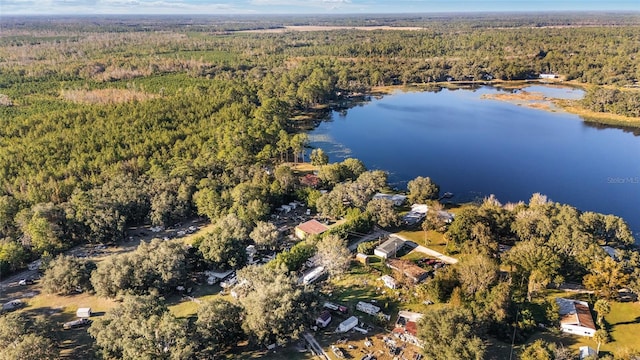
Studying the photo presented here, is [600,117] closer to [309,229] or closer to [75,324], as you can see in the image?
[309,229]

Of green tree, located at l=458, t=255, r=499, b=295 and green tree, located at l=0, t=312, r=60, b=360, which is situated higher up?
green tree, located at l=458, t=255, r=499, b=295

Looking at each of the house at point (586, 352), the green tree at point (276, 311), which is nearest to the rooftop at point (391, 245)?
the green tree at point (276, 311)

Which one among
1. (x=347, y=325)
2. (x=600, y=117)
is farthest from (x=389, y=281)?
(x=600, y=117)

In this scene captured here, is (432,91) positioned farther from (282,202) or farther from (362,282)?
(362,282)

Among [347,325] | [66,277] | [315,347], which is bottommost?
[315,347]

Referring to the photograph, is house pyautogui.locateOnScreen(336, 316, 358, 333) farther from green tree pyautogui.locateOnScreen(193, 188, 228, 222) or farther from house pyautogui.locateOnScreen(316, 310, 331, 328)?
green tree pyautogui.locateOnScreen(193, 188, 228, 222)

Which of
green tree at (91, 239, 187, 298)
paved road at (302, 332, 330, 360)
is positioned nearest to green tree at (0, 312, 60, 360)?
green tree at (91, 239, 187, 298)

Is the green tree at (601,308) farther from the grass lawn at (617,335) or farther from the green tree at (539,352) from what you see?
the green tree at (539,352)
